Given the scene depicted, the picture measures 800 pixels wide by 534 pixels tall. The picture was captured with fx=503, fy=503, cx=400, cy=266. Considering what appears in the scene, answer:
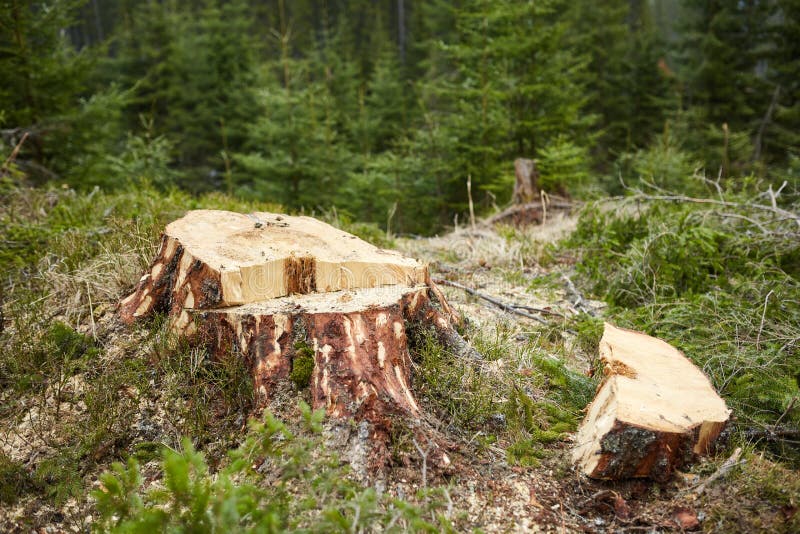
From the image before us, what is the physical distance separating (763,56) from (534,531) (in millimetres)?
17496

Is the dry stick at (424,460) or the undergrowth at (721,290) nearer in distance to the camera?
the dry stick at (424,460)

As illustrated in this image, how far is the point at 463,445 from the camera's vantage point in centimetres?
230

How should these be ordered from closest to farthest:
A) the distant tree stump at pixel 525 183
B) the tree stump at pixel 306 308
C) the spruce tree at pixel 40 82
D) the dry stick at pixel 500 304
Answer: the tree stump at pixel 306 308, the dry stick at pixel 500 304, the spruce tree at pixel 40 82, the distant tree stump at pixel 525 183

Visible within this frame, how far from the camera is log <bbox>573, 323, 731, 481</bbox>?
2.05 meters

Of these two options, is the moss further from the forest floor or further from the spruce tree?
the spruce tree

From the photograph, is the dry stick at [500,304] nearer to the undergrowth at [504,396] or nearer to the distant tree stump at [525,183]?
the undergrowth at [504,396]

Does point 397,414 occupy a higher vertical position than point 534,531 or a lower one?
higher

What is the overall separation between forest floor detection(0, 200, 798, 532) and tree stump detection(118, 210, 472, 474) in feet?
0.57

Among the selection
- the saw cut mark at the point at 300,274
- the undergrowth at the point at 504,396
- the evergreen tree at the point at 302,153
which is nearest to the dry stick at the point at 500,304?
the undergrowth at the point at 504,396

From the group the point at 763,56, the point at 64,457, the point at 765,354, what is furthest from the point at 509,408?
the point at 763,56

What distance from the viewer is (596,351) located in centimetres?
331

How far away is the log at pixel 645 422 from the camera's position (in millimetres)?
2051

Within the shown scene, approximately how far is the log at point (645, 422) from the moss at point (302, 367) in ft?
4.18

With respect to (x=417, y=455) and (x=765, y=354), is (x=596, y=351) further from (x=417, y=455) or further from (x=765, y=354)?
(x=417, y=455)
